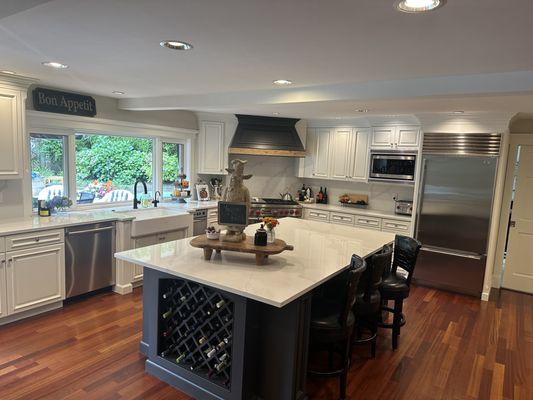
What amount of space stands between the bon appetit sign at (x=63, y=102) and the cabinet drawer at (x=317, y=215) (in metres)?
3.50

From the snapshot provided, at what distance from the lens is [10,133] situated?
136 inches

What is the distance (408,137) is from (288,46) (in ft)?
12.0

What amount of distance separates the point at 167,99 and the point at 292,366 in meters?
3.30

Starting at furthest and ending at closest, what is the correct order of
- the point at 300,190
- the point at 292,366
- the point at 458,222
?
1. the point at 300,190
2. the point at 458,222
3. the point at 292,366

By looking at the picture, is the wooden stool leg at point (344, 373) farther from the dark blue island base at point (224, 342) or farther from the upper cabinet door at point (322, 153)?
the upper cabinet door at point (322, 153)

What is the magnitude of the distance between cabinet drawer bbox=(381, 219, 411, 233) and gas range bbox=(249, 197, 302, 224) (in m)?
1.39

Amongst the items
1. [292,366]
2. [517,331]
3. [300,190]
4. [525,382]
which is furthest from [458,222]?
[292,366]

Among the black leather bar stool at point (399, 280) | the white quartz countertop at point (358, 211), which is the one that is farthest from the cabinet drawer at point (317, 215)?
the black leather bar stool at point (399, 280)

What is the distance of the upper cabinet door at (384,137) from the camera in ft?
17.6

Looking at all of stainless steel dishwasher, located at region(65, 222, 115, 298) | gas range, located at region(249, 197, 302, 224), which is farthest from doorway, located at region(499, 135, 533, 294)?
stainless steel dishwasher, located at region(65, 222, 115, 298)

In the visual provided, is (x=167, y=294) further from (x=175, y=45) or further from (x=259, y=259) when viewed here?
(x=175, y=45)

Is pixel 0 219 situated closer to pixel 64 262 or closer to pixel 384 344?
pixel 64 262

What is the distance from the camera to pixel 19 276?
3.38m

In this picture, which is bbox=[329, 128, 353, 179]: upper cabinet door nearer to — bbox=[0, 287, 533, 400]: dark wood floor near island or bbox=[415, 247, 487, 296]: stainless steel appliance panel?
bbox=[415, 247, 487, 296]: stainless steel appliance panel
